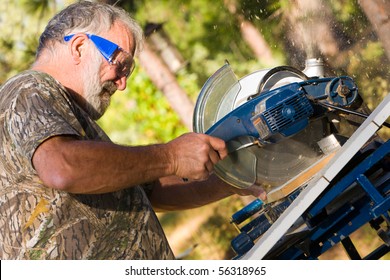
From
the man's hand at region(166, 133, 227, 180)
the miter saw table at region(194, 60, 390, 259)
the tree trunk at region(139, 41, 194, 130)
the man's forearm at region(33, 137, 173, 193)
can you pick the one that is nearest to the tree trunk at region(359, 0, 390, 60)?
the tree trunk at region(139, 41, 194, 130)

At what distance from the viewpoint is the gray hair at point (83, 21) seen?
3.11 meters

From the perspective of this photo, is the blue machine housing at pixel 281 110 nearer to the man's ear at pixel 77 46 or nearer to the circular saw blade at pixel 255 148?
the circular saw blade at pixel 255 148

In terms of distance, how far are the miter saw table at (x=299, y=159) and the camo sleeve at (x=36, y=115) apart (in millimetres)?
545

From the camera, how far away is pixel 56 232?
115 inches

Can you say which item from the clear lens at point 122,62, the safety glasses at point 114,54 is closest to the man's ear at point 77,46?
the safety glasses at point 114,54

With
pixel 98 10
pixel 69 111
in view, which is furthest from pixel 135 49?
pixel 69 111

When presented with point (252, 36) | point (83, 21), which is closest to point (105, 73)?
point (83, 21)

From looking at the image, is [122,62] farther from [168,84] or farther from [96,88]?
[168,84]

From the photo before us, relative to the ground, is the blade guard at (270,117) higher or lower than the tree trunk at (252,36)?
lower

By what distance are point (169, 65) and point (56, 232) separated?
508 cm

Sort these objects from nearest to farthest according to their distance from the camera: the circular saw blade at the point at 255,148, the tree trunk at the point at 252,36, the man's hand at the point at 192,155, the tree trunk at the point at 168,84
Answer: the man's hand at the point at 192,155, the circular saw blade at the point at 255,148, the tree trunk at the point at 252,36, the tree trunk at the point at 168,84

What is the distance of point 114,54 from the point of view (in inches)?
123

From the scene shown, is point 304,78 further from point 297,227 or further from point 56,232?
point 56,232

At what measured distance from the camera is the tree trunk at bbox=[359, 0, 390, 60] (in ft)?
19.2
